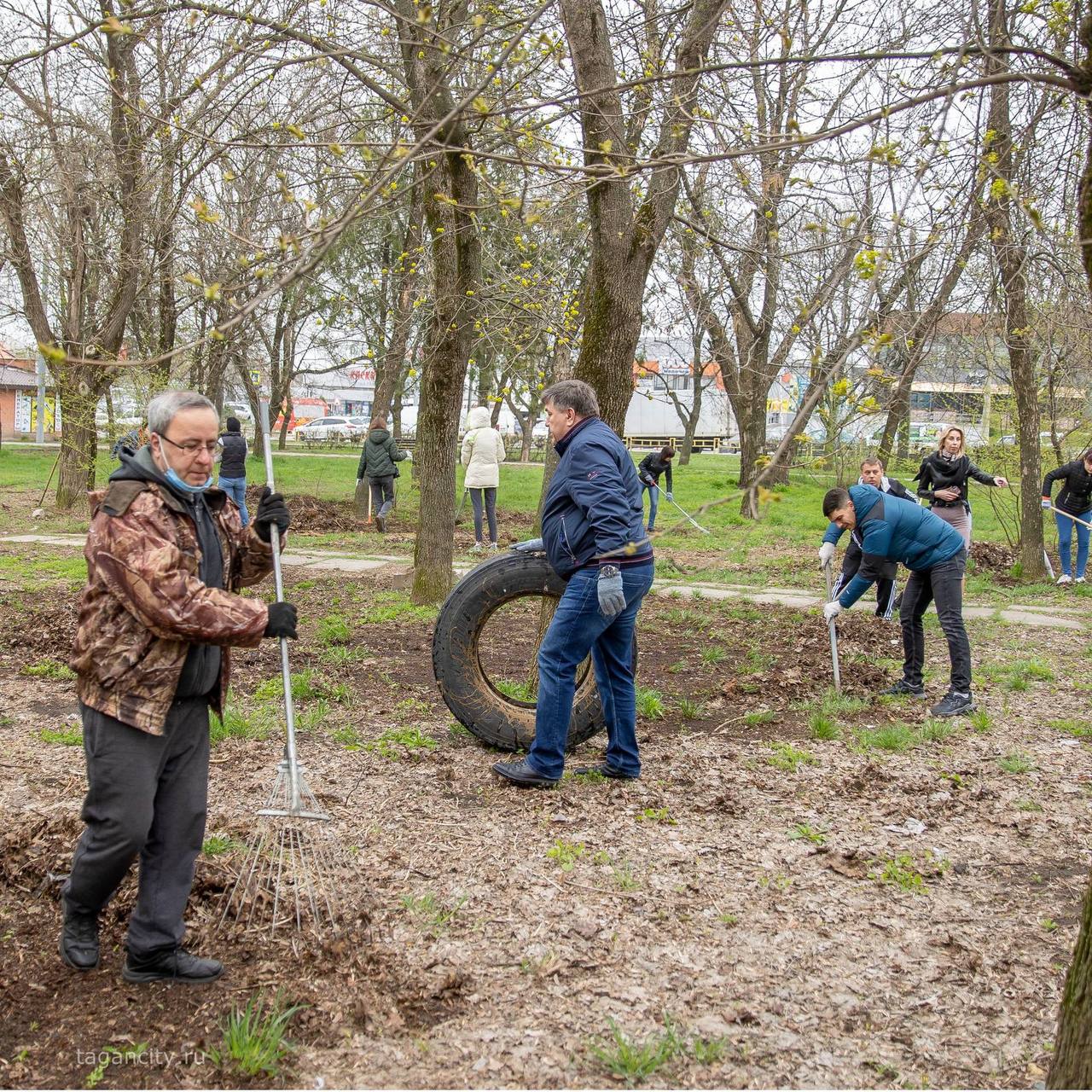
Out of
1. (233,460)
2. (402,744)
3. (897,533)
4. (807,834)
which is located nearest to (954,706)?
(897,533)

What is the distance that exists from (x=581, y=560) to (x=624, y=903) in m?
1.67

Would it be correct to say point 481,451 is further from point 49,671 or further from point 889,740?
point 889,740

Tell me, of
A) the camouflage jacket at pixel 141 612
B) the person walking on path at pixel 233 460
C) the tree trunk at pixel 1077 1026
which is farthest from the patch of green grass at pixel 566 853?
the person walking on path at pixel 233 460

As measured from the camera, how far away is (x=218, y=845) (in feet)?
13.7

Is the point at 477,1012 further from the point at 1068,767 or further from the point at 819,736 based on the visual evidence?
the point at 1068,767

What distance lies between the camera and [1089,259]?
268 cm

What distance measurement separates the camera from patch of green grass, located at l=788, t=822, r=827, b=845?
465 centimetres

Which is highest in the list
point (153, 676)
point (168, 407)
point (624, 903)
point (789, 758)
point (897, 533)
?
point (168, 407)

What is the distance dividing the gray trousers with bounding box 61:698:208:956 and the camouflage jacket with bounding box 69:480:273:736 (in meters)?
0.10

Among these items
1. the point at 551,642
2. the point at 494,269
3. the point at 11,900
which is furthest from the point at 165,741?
the point at 494,269

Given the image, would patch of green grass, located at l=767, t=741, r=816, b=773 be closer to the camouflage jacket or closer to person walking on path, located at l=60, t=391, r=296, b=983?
person walking on path, located at l=60, t=391, r=296, b=983

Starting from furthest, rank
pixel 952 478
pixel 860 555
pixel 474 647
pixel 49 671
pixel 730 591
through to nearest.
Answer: pixel 730 591 → pixel 952 478 → pixel 860 555 → pixel 49 671 → pixel 474 647

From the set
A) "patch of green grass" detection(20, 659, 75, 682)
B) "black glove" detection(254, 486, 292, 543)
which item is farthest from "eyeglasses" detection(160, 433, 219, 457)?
"patch of green grass" detection(20, 659, 75, 682)

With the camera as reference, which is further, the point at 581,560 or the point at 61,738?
the point at 61,738
